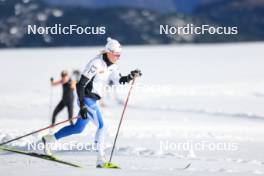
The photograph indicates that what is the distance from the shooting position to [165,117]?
1655cm

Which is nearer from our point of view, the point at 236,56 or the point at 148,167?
the point at 148,167

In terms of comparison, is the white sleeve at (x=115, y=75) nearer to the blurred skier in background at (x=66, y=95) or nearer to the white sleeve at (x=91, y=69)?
the white sleeve at (x=91, y=69)

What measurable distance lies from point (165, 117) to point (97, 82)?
9.12 meters

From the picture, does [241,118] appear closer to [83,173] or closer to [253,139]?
[253,139]

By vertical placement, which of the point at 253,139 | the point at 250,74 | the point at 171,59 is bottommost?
the point at 253,139

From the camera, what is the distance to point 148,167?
816 cm

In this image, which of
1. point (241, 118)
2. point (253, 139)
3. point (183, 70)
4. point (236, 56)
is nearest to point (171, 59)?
point (236, 56)

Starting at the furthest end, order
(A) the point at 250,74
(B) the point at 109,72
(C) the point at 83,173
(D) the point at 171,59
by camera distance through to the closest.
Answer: (D) the point at 171,59
(A) the point at 250,74
(B) the point at 109,72
(C) the point at 83,173

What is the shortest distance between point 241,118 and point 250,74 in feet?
56.4

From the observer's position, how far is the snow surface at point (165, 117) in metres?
8.35

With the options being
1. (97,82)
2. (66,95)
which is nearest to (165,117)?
(66,95)

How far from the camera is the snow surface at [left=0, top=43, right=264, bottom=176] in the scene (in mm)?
8352

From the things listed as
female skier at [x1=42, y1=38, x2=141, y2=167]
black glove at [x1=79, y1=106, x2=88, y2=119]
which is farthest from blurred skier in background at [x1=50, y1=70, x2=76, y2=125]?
black glove at [x1=79, y1=106, x2=88, y2=119]

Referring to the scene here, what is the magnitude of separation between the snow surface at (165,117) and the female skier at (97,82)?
51cm
